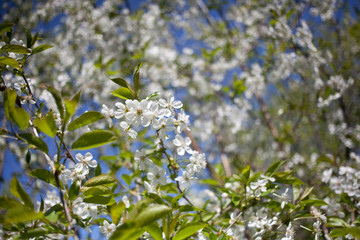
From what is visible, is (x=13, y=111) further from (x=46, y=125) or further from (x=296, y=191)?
(x=296, y=191)

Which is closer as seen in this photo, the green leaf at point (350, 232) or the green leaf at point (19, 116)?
the green leaf at point (19, 116)

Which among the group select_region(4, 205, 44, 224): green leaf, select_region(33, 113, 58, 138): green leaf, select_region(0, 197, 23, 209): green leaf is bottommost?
select_region(4, 205, 44, 224): green leaf

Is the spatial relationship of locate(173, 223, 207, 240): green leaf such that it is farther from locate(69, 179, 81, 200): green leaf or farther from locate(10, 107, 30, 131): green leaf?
locate(10, 107, 30, 131): green leaf

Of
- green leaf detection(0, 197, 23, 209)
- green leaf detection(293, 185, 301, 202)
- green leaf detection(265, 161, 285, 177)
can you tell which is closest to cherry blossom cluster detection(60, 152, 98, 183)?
green leaf detection(0, 197, 23, 209)

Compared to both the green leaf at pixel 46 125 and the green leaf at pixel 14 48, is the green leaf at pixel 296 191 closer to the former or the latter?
the green leaf at pixel 46 125

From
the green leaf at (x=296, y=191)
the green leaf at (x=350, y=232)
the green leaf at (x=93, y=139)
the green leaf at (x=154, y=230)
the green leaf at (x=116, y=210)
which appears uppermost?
the green leaf at (x=93, y=139)

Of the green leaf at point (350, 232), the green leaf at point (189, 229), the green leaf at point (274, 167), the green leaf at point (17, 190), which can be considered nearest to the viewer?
the green leaf at point (17, 190)

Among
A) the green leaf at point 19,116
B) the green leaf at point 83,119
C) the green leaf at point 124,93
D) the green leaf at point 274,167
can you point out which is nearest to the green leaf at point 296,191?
the green leaf at point 274,167

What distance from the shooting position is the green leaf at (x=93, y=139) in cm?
98

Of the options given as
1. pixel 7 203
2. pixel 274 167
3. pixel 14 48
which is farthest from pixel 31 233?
pixel 274 167

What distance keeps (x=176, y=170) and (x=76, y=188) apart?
552 millimetres

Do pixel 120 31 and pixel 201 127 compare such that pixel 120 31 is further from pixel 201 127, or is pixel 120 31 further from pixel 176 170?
pixel 176 170

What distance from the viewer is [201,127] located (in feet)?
16.5

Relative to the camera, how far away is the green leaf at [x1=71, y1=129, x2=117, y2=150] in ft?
3.23
